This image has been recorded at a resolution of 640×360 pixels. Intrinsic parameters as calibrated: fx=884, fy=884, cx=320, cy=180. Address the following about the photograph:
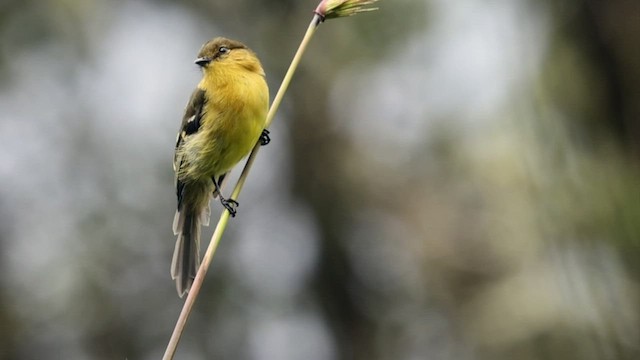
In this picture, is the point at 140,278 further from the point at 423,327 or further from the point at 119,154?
the point at 423,327

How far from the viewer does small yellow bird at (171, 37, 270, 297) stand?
4.20 metres

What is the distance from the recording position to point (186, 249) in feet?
13.8

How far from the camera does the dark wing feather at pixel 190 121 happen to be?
457cm

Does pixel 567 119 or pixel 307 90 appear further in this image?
pixel 307 90

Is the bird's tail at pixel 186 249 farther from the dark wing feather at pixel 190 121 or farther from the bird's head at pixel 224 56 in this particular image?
the bird's head at pixel 224 56

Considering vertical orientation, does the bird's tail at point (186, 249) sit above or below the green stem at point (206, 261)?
below

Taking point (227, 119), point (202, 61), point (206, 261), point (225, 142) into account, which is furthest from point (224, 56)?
point (206, 261)

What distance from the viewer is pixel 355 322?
983 cm

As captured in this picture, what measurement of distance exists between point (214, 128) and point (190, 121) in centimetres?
27

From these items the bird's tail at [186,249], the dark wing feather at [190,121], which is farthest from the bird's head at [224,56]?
the bird's tail at [186,249]

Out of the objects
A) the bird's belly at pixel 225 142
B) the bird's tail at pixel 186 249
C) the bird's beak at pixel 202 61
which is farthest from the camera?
the bird's beak at pixel 202 61

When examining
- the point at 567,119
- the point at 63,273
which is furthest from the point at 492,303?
the point at 567,119

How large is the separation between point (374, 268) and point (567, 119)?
676 cm

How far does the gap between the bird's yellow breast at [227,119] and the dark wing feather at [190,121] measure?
43 mm
